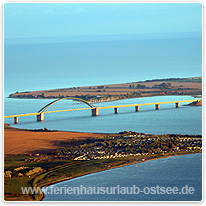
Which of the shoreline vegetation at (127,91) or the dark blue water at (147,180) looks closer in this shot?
the dark blue water at (147,180)

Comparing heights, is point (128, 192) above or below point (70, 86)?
below

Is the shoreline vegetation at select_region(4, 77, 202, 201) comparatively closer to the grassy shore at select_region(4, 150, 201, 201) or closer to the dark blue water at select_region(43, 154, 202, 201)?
the grassy shore at select_region(4, 150, 201, 201)

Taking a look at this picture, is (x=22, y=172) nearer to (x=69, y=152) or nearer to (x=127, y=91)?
(x=69, y=152)

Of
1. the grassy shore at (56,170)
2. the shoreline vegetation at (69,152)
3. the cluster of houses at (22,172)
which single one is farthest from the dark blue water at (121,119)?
the cluster of houses at (22,172)

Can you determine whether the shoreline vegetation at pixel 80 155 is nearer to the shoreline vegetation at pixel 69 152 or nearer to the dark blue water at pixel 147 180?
the shoreline vegetation at pixel 69 152

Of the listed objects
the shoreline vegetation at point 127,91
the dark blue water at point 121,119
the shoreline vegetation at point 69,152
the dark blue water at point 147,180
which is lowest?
the dark blue water at point 147,180

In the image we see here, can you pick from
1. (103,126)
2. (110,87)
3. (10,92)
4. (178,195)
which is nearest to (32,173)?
(178,195)

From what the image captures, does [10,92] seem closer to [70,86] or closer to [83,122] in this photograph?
[70,86]

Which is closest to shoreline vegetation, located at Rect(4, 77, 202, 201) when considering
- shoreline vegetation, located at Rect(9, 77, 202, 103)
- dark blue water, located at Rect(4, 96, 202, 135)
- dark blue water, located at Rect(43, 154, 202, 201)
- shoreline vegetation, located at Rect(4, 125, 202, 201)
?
shoreline vegetation, located at Rect(4, 125, 202, 201)
